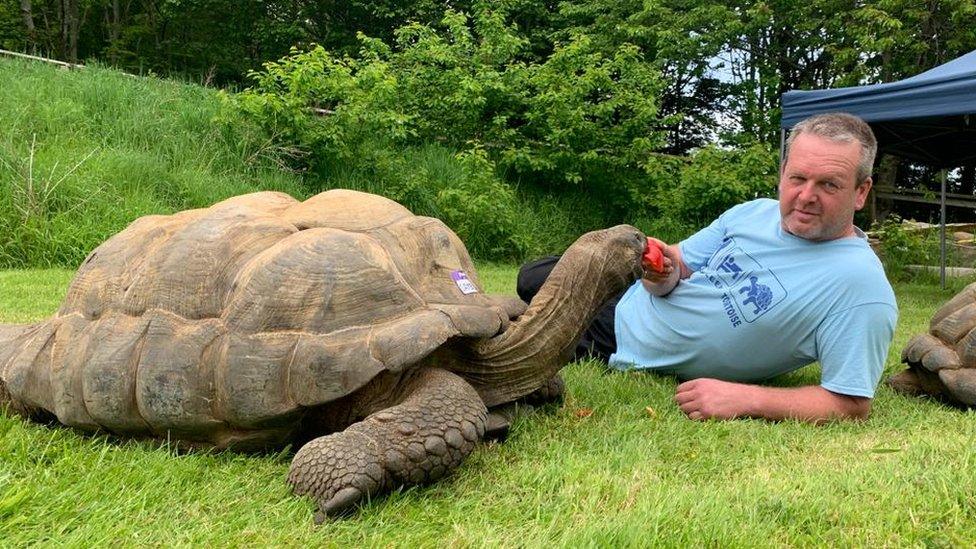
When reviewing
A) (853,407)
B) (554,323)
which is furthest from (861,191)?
(554,323)

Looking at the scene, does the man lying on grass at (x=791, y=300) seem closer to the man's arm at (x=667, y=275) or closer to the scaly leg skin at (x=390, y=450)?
the man's arm at (x=667, y=275)

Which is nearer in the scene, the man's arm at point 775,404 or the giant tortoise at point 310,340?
the giant tortoise at point 310,340

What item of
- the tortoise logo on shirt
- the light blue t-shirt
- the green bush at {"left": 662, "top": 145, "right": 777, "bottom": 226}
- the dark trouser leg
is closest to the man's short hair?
the light blue t-shirt

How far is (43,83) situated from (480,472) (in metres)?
10.8

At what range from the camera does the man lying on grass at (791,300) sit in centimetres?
285

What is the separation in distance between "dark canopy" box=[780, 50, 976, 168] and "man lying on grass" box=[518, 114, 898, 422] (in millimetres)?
4458

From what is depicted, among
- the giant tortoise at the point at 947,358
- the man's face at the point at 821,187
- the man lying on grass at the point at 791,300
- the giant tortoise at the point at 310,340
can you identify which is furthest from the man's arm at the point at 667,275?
the giant tortoise at the point at 947,358

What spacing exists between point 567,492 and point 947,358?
7.72 feet

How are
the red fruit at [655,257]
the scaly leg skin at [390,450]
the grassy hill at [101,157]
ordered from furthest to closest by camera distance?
1. the grassy hill at [101,157]
2. the red fruit at [655,257]
3. the scaly leg skin at [390,450]

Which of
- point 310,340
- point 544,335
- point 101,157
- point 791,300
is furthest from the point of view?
point 101,157

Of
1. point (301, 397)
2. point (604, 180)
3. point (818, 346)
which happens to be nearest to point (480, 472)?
point (301, 397)

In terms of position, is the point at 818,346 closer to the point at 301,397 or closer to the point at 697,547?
the point at 697,547

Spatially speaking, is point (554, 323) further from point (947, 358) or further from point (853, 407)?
point (947, 358)

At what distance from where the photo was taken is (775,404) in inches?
114
